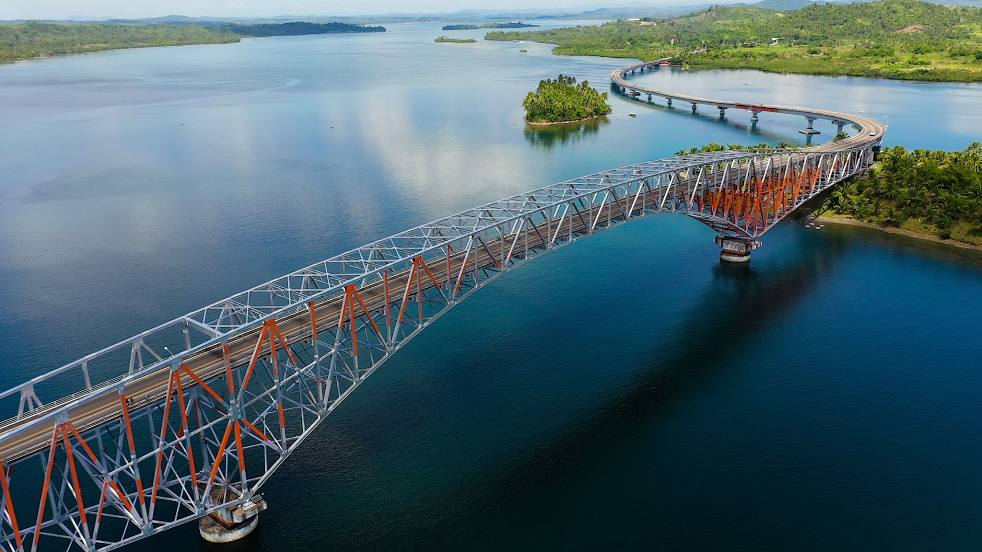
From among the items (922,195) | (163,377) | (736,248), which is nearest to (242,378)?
(163,377)

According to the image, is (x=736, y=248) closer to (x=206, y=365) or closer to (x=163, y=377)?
(x=206, y=365)

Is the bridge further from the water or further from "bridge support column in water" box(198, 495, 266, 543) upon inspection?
the water

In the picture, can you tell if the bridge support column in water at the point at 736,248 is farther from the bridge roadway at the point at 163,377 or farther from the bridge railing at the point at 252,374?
the bridge roadway at the point at 163,377

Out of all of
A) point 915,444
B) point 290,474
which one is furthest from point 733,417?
point 290,474

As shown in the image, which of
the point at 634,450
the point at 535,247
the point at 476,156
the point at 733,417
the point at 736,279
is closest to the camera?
the point at 634,450

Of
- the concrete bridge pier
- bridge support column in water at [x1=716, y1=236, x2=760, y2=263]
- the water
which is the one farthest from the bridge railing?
the concrete bridge pier

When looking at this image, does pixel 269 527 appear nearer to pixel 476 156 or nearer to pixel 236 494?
pixel 236 494
